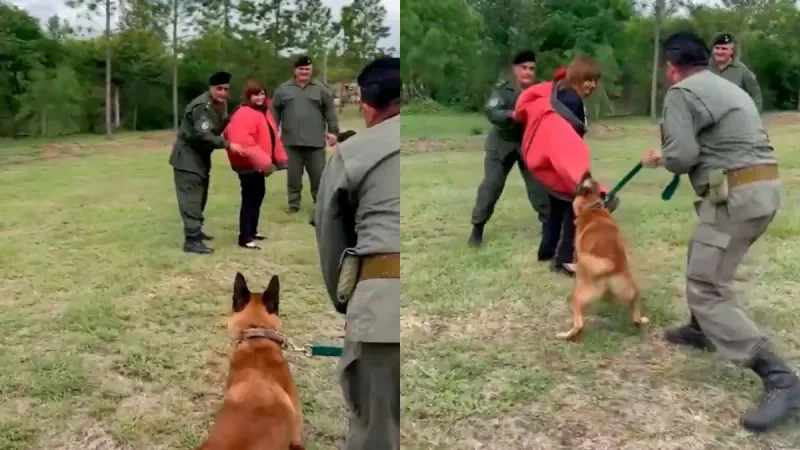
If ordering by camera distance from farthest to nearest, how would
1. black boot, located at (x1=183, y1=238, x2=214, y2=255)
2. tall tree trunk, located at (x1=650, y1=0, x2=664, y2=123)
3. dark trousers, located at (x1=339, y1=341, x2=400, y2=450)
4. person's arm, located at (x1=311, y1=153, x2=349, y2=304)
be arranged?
1. black boot, located at (x1=183, y1=238, x2=214, y2=255)
2. tall tree trunk, located at (x1=650, y1=0, x2=664, y2=123)
3. dark trousers, located at (x1=339, y1=341, x2=400, y2=450)
4. person's arm, located at (x1=311, y1=153, x2=349, y2=304)

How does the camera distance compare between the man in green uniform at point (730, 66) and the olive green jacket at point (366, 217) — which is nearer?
the olive green jacket at point (366, 217)

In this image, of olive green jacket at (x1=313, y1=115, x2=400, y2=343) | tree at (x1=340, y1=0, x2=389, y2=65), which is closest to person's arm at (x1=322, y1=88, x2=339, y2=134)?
tree at (x1=340, y1=0, x2=389, y2=65)

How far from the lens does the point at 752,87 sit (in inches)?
65.7

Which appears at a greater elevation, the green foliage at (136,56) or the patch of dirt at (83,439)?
the green foliage at (136,56)

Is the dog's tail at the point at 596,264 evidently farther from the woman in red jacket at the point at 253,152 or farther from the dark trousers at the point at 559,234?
the woman in red jacket at the point at 253,152

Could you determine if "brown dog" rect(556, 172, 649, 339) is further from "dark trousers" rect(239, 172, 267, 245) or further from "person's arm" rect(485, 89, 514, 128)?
"dark trousers" rect(239, 172, 267, 245)

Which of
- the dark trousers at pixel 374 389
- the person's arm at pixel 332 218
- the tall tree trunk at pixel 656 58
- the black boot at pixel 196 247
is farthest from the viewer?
the black boot at pixel 196 247

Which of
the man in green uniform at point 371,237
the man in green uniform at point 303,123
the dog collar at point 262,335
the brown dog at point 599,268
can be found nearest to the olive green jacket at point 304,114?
the man in green uniform at point 303,123

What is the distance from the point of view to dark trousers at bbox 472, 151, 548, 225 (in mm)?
1566

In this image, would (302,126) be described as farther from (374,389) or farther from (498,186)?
(374,389)

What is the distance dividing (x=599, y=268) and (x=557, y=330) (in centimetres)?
17

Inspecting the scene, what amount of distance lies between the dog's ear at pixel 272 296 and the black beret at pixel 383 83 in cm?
53

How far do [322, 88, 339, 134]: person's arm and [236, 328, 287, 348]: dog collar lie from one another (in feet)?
1.59

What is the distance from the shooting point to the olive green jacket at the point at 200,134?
1.84 m
